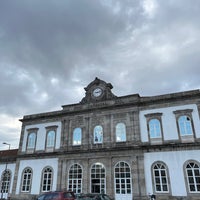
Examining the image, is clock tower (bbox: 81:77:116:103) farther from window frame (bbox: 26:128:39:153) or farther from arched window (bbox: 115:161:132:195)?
arched window (bbox: 115:161:132:195)

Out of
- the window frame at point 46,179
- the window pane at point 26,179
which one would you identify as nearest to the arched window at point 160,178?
the window frame at point 46,179

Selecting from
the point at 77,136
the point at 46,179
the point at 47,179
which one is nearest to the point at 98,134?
the point at 77,136

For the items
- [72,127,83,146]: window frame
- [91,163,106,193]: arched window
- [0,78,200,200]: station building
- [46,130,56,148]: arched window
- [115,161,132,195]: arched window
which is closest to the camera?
[0,78,200,200]: station building

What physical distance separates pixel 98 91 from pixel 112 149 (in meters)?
8.11

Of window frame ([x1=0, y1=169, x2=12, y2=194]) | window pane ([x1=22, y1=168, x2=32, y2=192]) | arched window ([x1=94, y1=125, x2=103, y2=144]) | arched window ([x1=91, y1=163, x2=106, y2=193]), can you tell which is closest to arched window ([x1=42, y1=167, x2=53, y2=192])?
window pane ([x1=22, y1=168, x2=32, y2=192])

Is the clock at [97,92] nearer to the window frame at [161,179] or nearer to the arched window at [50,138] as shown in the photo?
the arched window at [50,138]

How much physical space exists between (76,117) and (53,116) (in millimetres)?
3693

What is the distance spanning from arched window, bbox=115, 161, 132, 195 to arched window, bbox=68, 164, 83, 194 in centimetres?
447

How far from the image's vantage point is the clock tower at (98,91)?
26.5 m

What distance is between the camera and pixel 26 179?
26562mm

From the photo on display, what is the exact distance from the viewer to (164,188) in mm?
19984

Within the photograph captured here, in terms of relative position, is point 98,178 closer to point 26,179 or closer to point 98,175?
point 98,175

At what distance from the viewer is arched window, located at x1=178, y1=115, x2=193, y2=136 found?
832 inches

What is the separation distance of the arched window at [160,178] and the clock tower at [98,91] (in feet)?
32.6
